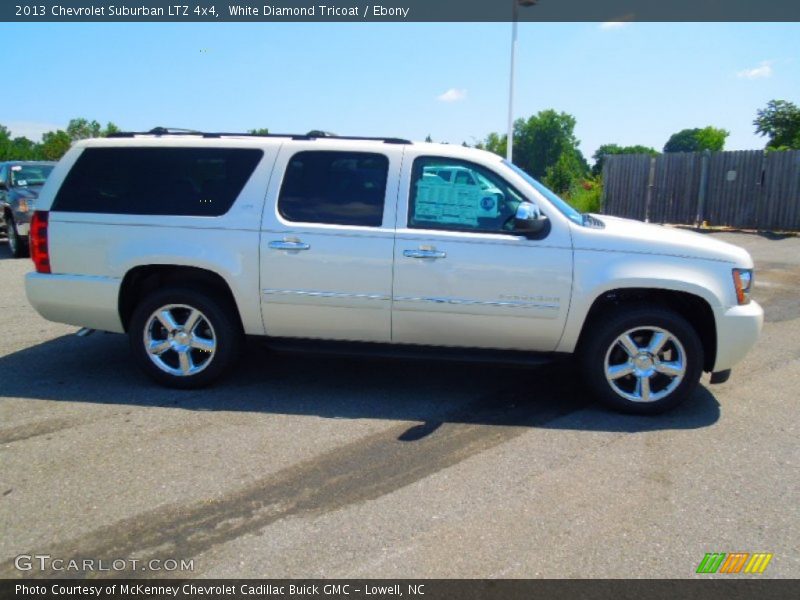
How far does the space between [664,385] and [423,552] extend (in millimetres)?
2653

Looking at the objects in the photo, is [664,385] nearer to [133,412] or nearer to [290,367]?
[290,367]

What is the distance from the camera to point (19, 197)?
11.7 metres

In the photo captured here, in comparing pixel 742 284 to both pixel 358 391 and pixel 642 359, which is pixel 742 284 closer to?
pixel 642 359

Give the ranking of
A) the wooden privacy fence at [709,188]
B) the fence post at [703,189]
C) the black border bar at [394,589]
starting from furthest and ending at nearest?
the fence post at [703,189] < the wooden privacy fence at [709,188] < the black border bar at [394,589]

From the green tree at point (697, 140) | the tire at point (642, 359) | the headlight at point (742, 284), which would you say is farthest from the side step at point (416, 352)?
the green tree at point (697, 140)

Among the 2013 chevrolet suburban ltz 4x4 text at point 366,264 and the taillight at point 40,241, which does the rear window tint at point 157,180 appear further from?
the taillight at point 40,241

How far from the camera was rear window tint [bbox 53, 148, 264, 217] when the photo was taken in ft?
16.1

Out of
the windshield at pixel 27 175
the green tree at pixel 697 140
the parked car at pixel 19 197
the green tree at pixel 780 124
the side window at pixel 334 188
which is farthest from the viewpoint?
the green tree at pixel 697 140

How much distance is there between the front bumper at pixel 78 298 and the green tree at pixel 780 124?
3120 cm

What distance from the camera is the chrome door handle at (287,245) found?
469cm

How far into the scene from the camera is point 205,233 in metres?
4.82

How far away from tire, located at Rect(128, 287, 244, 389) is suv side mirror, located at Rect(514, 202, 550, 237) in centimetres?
237

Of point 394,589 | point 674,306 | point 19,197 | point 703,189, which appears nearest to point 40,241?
point 394,589

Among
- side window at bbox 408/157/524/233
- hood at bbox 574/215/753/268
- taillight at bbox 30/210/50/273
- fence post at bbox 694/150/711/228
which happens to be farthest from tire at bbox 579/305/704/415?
fence post at bbox 694/150/711/228
